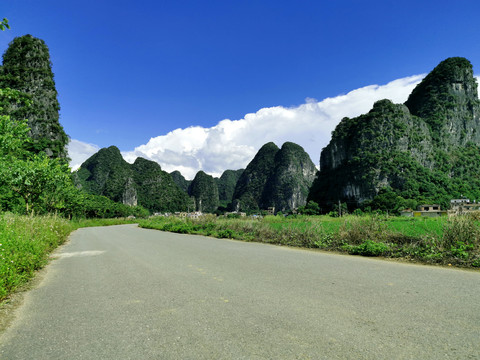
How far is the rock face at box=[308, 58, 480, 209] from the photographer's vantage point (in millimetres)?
78375

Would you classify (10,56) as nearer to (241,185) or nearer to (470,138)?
(241,185)

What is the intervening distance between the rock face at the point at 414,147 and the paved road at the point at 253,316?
7787cm

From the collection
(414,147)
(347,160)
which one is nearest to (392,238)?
(414,147)

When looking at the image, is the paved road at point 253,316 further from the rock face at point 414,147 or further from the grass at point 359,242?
the rock face at point 414,147

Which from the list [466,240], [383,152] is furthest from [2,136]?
[383,152]

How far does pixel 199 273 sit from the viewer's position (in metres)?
5.81

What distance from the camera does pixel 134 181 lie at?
111m

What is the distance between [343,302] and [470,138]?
13290cm

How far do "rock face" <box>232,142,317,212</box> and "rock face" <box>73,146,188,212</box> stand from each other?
116 ft

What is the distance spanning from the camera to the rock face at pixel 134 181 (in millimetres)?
105312

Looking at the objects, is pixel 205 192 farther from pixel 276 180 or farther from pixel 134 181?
pixel 134 181

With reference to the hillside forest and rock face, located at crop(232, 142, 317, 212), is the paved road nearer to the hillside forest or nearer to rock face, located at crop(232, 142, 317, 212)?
the hillside forest

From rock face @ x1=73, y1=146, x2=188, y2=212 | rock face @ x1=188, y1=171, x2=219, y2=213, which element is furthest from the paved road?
rock face @ x1=188, y1=171, x2=219, y2=213

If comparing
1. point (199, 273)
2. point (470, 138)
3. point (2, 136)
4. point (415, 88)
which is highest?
point (415, 88)
